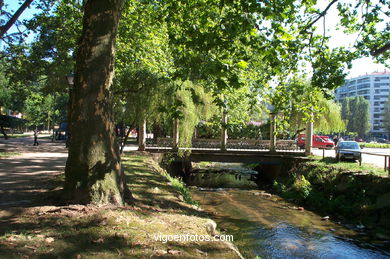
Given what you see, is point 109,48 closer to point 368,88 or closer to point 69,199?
point 69,199

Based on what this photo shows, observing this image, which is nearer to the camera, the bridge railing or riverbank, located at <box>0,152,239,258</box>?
riverbank, located at <box>0,152,239,258</box>

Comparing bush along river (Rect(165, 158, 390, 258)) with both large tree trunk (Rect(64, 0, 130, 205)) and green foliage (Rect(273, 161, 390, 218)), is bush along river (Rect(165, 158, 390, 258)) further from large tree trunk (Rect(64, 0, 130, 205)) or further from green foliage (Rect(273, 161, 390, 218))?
large tree trunk (Rect(64, 0, 130, 205))

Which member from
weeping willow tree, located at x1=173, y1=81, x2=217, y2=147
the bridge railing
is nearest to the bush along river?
the bridge railing

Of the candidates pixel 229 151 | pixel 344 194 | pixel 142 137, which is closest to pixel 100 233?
pixel 344 194

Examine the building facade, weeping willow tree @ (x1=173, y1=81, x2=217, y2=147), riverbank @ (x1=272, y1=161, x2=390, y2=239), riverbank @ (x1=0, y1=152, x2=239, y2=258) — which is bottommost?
riverbank @ (x1=272, y1=161, x2=390, y2=239)

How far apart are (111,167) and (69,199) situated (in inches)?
37.2

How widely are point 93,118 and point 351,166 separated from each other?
1382cm

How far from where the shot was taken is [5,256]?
149 inches

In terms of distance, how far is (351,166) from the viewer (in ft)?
50.6

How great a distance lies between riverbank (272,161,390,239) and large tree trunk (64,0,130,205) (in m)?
9.36

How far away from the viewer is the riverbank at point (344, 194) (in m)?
11.4

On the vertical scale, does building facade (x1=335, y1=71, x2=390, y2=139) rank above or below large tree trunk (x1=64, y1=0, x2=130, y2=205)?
above

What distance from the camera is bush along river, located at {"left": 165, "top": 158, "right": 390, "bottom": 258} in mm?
8953

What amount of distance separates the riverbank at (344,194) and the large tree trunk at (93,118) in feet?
30.7
